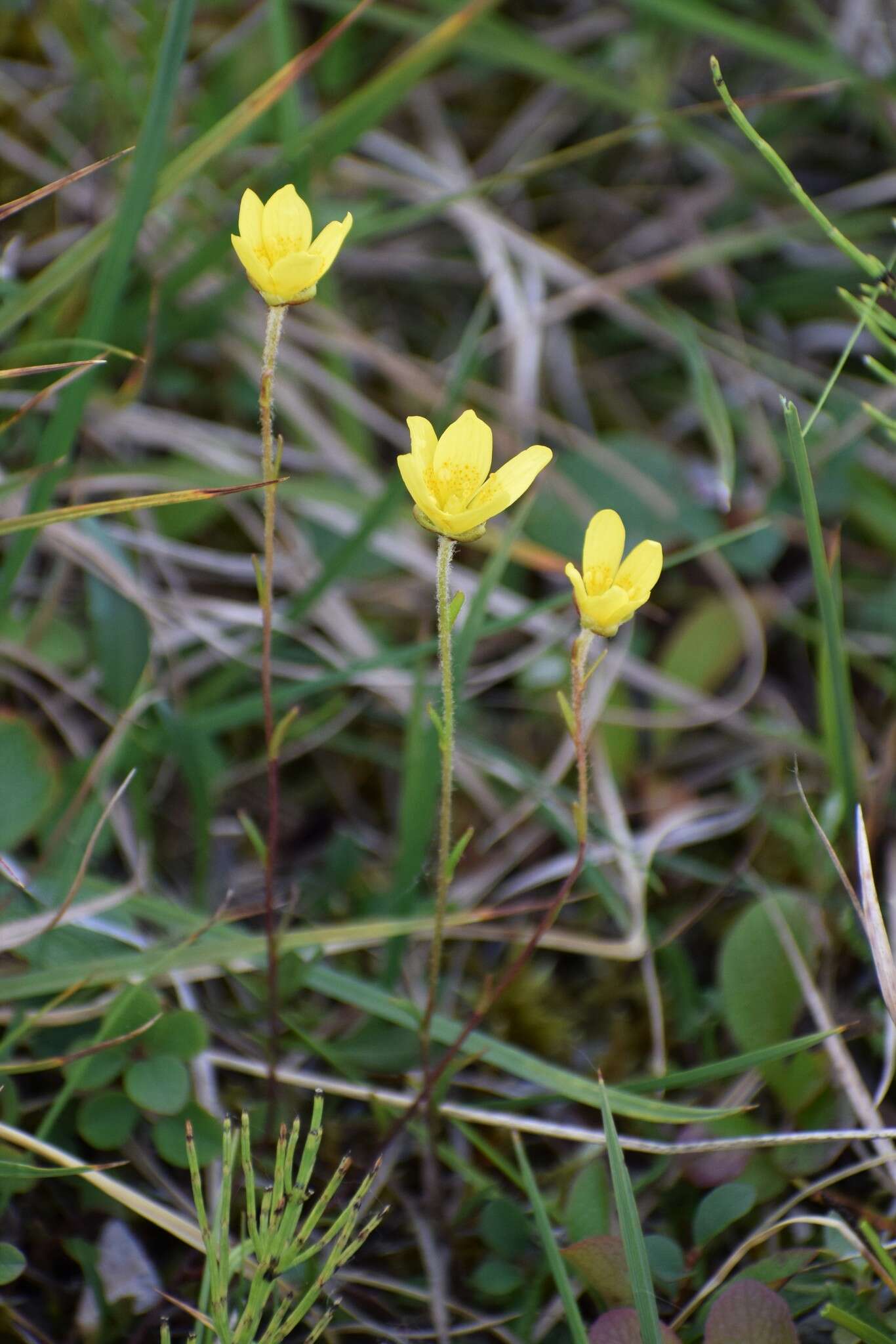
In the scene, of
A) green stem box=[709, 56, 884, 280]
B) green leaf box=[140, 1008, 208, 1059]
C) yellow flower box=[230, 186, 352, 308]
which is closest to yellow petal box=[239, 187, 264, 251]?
yellow flower box=[230, 186, 352, 308]

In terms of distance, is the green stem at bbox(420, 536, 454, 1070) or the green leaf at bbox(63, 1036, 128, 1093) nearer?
the green stem at bbox(420, 536, 454, 1070)

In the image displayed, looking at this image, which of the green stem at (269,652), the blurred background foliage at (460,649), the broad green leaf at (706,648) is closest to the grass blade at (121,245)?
the blurred background foliage at (460,649)

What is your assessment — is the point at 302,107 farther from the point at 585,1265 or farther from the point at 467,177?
the point at 585,1265

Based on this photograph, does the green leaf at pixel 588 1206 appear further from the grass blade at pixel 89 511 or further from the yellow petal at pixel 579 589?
the grass blade at pixel 89 511

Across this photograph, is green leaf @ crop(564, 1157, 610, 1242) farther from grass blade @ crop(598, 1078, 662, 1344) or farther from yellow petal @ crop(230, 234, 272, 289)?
yellow petal @ crop(230, 234, 272, 289)

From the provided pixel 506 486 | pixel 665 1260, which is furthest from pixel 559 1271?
pixel 506 486

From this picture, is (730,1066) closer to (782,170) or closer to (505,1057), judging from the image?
(505,1057)
